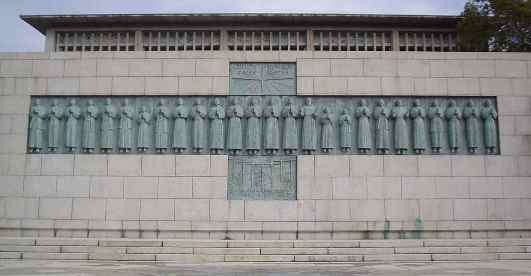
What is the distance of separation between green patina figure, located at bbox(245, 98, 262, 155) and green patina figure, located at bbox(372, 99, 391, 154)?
116 inches

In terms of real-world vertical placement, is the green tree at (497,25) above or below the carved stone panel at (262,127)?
above

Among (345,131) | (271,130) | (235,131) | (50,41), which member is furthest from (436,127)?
(50,41)

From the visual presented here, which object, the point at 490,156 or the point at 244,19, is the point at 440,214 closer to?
the point at 490,156

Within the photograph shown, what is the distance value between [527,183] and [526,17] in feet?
22.6

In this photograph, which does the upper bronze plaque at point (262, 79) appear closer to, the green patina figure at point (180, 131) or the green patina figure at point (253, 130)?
the green patina figure at point (253, 130)

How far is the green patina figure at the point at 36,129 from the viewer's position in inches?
496

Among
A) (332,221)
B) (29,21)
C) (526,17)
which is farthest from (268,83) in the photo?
(29,21)

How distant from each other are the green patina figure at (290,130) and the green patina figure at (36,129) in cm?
616

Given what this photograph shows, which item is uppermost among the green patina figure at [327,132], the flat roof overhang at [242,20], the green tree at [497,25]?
the flat roof overhang at [242,20]

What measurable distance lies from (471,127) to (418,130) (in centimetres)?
136

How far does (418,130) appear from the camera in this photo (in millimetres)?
12508

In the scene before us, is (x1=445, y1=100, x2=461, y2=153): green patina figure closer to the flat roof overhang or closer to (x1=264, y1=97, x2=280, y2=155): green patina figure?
(x1=264, y1=97, x2=280, y2=155): green patina figure

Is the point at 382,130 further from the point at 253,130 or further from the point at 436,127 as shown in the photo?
the point at 253,130

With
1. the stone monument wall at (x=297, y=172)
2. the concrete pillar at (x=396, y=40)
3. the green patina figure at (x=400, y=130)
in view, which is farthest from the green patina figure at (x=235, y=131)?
the concrete pillar at (x=396, y=40)
